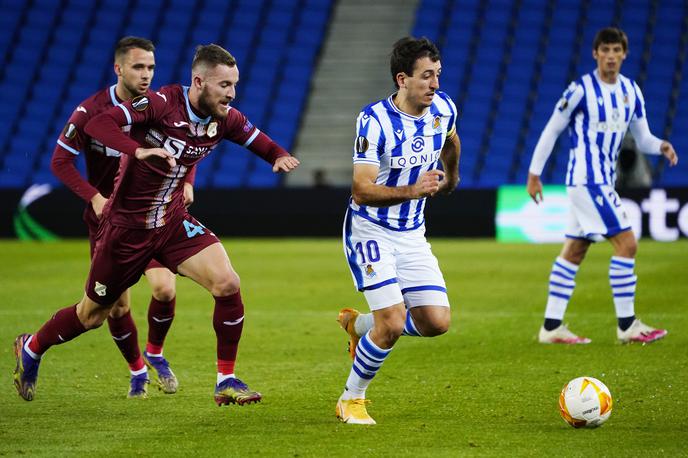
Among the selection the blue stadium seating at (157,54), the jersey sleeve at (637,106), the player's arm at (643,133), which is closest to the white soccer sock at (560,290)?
the player's arm at (643,133)

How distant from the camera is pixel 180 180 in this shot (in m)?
6.27

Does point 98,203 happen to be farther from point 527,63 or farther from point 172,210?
point 527,63

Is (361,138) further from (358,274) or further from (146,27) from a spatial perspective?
(146,27)

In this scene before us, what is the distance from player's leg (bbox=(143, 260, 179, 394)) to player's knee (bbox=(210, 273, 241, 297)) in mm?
981

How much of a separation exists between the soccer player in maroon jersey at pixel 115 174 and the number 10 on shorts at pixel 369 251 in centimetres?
138

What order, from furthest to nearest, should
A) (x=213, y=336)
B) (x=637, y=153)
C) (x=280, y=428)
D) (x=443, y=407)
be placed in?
(x=637, y=153) → (x=213, y=336) → (x=443, y=407) → (x=280, y=428)

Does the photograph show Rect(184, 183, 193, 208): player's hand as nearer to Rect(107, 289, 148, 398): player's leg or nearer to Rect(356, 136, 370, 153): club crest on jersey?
Rect(107, 289, 148, 398): player's leg

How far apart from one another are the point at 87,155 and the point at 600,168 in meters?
4.03

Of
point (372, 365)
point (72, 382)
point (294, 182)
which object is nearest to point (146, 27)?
point (294, 182)

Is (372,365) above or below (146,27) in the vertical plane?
below

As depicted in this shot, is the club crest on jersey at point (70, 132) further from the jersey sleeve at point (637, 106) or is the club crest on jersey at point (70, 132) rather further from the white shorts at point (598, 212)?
the jersey sleeve at point (637, 106)

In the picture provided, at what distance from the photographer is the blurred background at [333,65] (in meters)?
22.3

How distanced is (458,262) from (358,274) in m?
9.43

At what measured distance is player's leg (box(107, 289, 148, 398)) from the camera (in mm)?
6816
